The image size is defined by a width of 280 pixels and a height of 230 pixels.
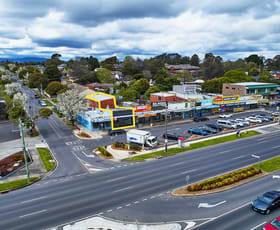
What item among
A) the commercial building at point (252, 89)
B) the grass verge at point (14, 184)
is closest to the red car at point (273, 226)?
the grass verge at point (14, 184)

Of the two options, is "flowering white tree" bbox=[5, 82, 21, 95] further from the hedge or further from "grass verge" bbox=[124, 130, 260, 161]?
the hedge

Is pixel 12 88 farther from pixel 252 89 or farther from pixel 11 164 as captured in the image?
pixel 252 89

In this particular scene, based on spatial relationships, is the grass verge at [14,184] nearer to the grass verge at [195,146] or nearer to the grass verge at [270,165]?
the grass verge at [195,146]

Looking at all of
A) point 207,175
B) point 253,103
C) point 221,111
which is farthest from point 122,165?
point 253,103

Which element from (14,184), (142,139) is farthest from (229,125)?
(14,184)

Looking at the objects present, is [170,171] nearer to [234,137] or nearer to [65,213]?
[65,213]

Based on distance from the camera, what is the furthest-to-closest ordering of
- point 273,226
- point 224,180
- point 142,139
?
1. point 142,139
2. point 224,180
3. point 273,226
